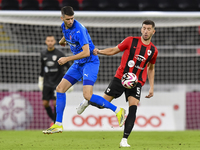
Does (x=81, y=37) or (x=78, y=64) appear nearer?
(x=81, y=37)

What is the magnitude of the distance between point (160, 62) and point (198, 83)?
1.29m

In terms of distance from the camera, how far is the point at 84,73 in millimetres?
5195

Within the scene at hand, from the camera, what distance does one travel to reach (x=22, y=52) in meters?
9.49

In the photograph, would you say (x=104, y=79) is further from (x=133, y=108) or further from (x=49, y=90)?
(x=133, y=108)
